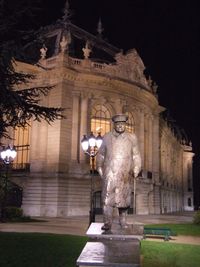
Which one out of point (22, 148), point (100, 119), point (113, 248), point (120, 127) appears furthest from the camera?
point (100, 119)

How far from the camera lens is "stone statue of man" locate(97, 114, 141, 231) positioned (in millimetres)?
9367

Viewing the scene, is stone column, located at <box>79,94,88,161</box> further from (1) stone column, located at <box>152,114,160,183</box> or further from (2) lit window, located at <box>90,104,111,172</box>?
(1) stone column, located at <box>152,114,160,183</box>

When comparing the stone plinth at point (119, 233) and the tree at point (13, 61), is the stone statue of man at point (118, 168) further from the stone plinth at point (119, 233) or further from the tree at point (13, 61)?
the tree at point (13, 61)

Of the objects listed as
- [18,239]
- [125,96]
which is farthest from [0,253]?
[125,96]

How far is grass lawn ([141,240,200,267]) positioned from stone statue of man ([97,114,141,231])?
315cm

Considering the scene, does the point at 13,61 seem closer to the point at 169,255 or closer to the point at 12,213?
the point at 169,255

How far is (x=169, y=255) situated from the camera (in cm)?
1376

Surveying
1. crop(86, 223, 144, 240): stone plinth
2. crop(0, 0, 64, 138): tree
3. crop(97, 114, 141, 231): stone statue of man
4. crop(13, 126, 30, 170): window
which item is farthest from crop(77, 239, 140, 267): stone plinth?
crop(13, 126, 30, 170): window

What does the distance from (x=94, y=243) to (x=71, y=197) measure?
32.1 m

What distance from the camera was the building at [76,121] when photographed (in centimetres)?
4022

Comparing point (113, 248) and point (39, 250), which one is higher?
point (113, 248)

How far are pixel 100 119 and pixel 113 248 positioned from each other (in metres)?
37.3

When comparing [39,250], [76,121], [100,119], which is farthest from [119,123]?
[100,119]

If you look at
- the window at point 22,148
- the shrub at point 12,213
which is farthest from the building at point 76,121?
the shrub at point 12,213
